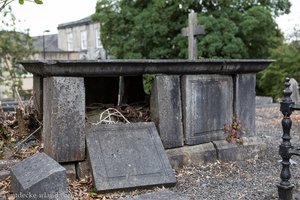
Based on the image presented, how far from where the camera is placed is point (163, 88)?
177 inches

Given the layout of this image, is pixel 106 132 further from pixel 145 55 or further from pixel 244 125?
pixel 145 55

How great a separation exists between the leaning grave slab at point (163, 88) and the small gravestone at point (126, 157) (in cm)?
20

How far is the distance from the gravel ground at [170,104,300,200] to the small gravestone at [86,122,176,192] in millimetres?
275

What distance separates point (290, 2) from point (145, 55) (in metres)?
8.86

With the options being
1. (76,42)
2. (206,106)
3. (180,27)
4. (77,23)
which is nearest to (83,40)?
(76,42)

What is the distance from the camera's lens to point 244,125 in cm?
523

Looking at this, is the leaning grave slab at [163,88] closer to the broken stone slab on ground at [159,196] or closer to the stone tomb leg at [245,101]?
the stone tomb leg at [245,101]

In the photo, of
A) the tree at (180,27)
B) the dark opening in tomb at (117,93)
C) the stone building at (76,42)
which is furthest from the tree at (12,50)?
the stone building at (76,42)

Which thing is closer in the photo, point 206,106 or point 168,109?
point 168,109

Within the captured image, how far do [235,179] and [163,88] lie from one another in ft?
4.13

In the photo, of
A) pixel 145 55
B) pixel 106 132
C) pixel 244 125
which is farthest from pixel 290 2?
pixel 106 132

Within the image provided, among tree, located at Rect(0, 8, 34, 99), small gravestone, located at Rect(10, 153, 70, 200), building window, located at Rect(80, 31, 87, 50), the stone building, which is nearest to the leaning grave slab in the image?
small gravestone, located at Rect(10, 153, 70, 200)

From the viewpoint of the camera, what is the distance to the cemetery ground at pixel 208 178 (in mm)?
3727

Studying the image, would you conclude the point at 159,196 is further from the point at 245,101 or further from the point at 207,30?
the point at 207,30
